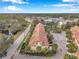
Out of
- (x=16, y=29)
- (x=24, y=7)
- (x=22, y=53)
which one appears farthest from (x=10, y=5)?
(x=16, y=29)

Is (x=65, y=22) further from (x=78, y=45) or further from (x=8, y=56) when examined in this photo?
(x=8, y=56)

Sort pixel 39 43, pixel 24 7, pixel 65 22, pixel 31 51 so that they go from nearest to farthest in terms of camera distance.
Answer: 1. pixel 24 7
2. pixel 31 51
3. pixel 39 43
4. pixel 65 22

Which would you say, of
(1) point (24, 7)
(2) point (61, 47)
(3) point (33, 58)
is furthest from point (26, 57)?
(1) point (24, 7)

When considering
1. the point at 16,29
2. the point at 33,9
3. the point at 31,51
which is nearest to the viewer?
the point at 33,9

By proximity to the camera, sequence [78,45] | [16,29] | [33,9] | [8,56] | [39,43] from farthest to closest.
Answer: [16,29]
[78,45]
[39,43]
[8,56]
[33,9]

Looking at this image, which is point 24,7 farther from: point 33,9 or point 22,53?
point 22,53

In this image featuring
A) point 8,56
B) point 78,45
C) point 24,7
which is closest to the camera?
point 24,7

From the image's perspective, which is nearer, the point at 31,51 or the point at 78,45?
the point at 31,51

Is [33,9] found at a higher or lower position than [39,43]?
higher

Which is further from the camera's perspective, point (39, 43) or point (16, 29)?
point (16, 29)
